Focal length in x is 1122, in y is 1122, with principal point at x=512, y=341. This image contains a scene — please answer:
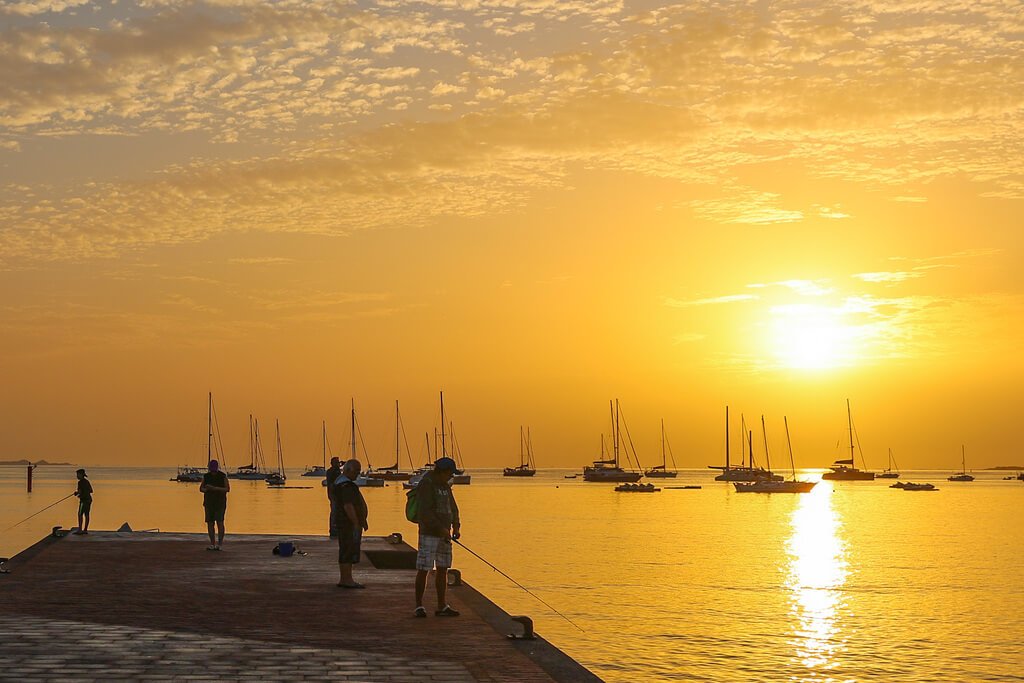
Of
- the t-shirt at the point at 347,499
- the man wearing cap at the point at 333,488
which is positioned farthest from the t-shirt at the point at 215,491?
the t-shirt at the point at 347,499

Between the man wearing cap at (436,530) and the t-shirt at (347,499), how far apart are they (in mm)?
2819

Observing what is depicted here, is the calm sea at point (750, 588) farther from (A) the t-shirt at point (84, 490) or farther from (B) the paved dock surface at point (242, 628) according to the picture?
(A) the t-shirt at point (84, 490)

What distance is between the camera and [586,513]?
109 m

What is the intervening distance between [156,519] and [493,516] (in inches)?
1189

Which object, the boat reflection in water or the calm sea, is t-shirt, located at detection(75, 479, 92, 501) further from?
the boat reflection in water

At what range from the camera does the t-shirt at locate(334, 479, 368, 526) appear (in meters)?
18.8

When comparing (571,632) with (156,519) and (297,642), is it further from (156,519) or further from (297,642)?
(156,519)

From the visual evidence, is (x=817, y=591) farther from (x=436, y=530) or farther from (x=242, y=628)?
(x=242, y=628)

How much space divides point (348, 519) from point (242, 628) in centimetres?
424

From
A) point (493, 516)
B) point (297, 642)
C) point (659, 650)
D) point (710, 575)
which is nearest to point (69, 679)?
point (297, 642)

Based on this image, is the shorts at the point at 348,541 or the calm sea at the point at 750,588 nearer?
the shorts at the point at 348,541

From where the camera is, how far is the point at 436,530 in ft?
53.1

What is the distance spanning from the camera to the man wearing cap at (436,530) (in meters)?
16.1

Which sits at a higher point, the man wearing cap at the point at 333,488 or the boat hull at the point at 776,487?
the man wearing cap at the point at 333,488
